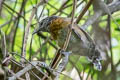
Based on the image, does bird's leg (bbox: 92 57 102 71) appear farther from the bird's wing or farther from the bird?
the bird's wing

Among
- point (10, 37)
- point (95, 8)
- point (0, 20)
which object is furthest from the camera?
point (0, 20)

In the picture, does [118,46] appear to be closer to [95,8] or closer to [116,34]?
[116,34]

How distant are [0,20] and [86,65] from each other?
101 cm

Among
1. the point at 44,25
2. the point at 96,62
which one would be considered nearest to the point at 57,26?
the point at 44,25

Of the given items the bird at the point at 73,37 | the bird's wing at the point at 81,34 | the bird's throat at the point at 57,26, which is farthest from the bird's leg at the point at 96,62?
the bird's throat at the point at 57,26

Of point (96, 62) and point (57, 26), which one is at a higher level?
point (57, 26)

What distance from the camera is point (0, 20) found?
7.95ft

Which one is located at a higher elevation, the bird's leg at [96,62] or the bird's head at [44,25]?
the bird's head at [44,25]

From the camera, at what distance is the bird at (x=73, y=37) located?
1.59 metres

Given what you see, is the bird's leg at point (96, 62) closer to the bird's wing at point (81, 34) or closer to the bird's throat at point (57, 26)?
the bird's wing at point (81, 34)

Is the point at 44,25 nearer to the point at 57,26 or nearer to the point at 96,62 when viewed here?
the point at 57,26

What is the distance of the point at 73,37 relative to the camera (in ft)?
5.19

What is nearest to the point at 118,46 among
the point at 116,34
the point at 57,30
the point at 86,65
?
the point at 116,34

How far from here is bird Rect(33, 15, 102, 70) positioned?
1587 mm
